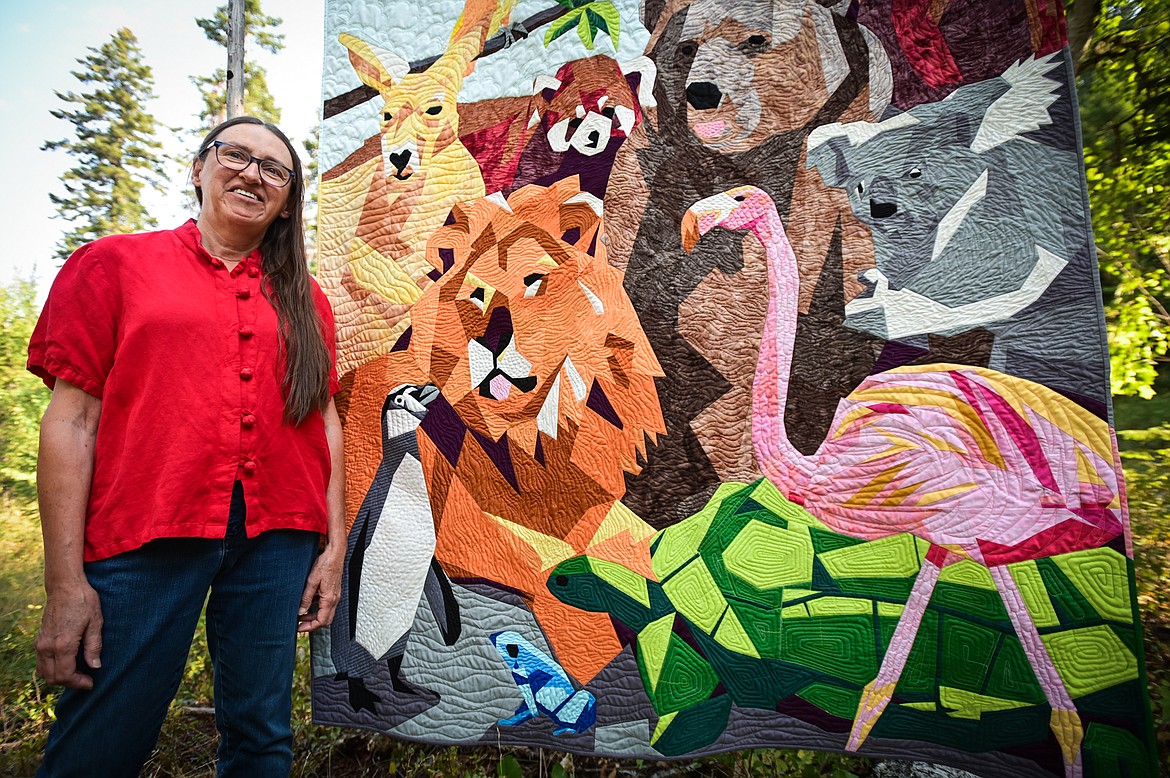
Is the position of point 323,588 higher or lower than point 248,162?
lower

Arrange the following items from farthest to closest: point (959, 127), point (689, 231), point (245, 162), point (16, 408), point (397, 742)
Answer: point (16, 408) < point (397, 742) < point (689, 231) < point (959, 127) < point (245, 162)

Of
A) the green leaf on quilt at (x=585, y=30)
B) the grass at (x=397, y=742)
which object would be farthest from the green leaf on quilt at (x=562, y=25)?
the grass at (x=397, y=742)

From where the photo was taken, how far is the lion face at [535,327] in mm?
1550

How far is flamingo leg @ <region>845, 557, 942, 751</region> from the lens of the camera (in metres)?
1.38

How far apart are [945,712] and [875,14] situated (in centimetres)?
188

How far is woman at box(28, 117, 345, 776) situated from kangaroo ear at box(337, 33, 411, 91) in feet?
1.92

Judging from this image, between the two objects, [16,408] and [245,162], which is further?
[16,408]

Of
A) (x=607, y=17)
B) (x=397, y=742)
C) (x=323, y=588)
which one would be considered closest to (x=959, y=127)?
(x=607, y=17)

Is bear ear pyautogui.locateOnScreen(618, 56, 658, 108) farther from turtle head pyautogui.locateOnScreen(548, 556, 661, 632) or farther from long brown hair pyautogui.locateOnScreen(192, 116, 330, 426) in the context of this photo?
turtle head pyautogui.locateOnScreen(548, 556, 661, 632)

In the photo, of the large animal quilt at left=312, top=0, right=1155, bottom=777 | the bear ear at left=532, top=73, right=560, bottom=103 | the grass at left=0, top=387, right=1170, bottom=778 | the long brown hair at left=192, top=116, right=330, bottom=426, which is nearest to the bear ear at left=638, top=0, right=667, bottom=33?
the large animal quilt at left=312, top=0, right=1155, bottom=777

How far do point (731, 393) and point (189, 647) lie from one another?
1373 millimetres

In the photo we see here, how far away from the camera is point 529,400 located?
5.19ft

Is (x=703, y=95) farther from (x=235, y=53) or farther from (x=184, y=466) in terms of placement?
(x=235, y=53)

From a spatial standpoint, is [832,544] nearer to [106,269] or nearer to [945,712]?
[945,712]
